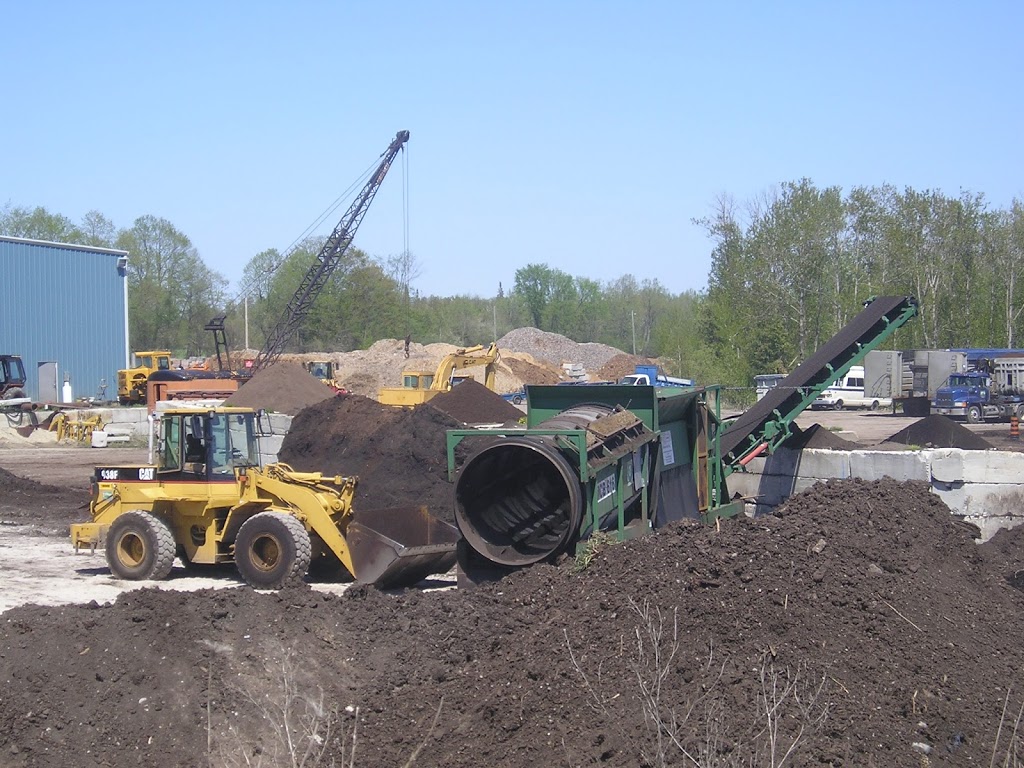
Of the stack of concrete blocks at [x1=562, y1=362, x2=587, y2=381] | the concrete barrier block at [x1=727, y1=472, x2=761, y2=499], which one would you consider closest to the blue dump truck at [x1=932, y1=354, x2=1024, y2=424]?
the stack of concrete blocks at [x1=562, y1=362, x2=587, y2=381]

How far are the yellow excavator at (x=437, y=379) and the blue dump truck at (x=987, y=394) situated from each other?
16.7 meters

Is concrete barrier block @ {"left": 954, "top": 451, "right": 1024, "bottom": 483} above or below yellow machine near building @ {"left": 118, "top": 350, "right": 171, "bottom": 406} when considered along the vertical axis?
below

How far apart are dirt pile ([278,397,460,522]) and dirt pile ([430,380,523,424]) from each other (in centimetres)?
393

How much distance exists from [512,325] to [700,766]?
110 meters

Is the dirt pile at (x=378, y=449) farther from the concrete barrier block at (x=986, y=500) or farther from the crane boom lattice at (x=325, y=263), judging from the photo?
the crane boom lattice at (x=325, y=263)

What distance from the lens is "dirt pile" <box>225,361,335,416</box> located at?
29.7 metres

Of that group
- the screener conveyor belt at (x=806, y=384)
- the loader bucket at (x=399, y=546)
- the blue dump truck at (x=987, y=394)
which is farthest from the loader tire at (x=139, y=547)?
the blue dump truck at (x=987, y=394)

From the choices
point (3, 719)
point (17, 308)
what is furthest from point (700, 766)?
point (17, 308)

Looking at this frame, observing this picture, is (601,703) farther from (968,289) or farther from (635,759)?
(968,289)

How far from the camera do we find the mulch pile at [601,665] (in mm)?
6059

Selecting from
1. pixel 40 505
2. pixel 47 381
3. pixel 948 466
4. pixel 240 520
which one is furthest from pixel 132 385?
pixel 948 466

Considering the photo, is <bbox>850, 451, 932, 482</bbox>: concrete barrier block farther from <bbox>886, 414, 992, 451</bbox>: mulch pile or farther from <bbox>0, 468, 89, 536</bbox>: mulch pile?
<bbox>0, 468, 89, 536</bbox>: mulch pile

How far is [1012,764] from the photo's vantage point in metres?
5.77

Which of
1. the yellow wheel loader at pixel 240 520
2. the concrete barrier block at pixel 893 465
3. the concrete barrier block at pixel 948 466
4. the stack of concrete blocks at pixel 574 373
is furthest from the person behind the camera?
the stack of concrete blocks at pixel 574 373
